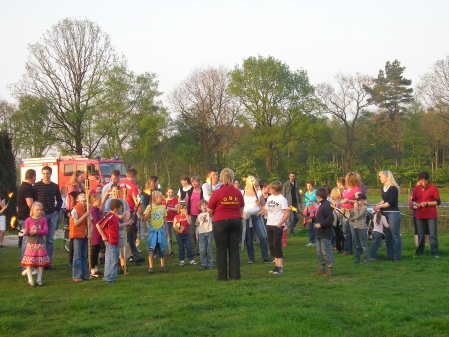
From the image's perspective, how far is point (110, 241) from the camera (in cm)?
984

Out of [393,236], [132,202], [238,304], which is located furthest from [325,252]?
[132,202]

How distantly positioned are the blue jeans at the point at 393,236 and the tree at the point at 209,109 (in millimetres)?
44961

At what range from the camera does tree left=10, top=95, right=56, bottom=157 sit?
152ft

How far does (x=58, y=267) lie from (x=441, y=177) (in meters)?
41.6

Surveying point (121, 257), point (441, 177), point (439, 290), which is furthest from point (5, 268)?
point (441, 177)

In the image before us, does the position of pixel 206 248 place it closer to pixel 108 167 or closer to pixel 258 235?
pixel 258 235

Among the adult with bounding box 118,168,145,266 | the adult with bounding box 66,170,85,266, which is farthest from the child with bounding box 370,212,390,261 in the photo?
the adult with bounding box 66,170,85,266

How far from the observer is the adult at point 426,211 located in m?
12.6

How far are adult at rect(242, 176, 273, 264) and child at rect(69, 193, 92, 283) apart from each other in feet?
11.6

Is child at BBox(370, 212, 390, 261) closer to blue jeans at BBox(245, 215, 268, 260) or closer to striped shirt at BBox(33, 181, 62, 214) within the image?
blue jeans at BBox(245, 215, 268, 260)

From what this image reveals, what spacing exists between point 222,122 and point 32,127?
18646mm

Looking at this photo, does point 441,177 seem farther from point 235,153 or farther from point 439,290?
point 439,290

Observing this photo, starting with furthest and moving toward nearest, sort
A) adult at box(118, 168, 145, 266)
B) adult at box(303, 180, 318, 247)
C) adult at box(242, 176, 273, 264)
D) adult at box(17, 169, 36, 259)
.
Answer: adult at box(303, 180, 318, 247), adult at box(242, 176, 273, 264), adult at box(118, 168, 145, 266), adult at box(17, 169, 36, 259)

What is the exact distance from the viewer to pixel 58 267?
12.0 m
